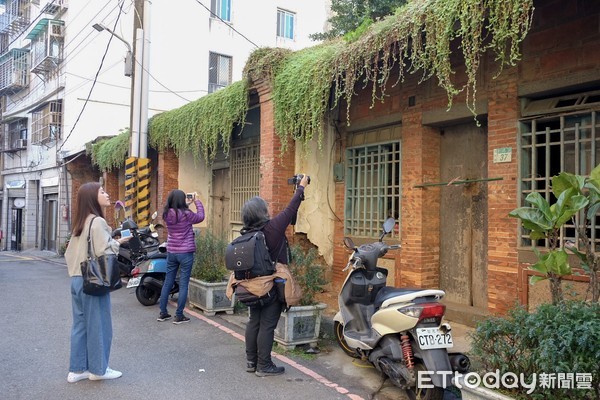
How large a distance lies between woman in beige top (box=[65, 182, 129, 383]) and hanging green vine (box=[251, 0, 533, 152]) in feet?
11.5

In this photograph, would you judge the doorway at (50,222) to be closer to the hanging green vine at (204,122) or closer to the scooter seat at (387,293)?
the hanging green vine at (204,122)

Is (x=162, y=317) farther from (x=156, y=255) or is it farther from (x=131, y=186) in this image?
(x=131, y=186)

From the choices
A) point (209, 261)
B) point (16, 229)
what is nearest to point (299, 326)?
point (209, 261)

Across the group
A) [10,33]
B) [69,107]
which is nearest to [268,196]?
[69,107]

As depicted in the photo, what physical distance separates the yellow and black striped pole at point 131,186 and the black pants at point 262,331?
284 inches

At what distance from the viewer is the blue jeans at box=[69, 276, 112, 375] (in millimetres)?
4316

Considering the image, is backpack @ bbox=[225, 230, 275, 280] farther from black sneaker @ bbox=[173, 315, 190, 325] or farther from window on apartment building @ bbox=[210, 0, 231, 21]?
window on apartment building @ bbox=[210, 0, 231, 21]

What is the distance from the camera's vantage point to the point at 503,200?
5812 mm

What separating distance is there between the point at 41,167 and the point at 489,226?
843 inches

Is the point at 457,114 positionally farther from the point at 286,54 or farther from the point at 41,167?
the point at 41,167

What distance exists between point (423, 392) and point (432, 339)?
0.45 metres

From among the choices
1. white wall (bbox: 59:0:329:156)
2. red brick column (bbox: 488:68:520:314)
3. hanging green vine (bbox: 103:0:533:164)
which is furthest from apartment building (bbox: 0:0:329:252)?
red brick column (bbox: 488:68:520:314)

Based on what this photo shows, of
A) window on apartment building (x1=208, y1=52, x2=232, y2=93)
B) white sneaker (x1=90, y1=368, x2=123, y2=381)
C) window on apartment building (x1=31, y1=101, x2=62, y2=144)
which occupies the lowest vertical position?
white sneaker (x1=90, y1=368, x2=123, y2=381)

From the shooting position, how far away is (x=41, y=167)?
71.8 feet
